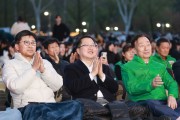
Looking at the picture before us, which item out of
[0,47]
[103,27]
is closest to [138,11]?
[103,27]

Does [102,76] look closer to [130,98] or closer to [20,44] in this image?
[130,98]

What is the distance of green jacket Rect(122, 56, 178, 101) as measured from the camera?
7.89 m

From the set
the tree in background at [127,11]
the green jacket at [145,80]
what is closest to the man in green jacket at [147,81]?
the green jacket at [145,80]

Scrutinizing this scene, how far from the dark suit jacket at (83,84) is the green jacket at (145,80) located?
286mm

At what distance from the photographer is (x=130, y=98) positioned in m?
8.15

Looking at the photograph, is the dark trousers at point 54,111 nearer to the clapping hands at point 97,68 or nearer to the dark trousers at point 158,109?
the dark trousers at point 158,109

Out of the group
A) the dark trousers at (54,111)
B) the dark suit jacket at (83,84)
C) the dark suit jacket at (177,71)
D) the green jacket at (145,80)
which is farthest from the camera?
the dark suit jacket at (177,71)

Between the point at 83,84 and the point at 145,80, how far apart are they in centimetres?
77

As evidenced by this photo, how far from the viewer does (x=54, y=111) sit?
6523 millimetres

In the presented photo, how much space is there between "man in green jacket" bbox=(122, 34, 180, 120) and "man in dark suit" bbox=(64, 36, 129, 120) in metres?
0.29

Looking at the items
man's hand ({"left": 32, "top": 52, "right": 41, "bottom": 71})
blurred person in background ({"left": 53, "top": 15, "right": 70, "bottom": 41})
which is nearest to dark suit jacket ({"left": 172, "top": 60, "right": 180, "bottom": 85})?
man's hand ({"left": 32, "top": 52, "right": 41, "bottom": 71})

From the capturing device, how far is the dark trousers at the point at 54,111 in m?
6.46

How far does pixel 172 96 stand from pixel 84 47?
4.56 feet

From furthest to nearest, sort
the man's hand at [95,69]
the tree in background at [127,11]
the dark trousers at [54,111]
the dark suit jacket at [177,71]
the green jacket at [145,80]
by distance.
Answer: the tree in background at [127,11]
the dark suit jacket at [177,71]
the man's hand at [95,69]
the green jacket at [145,80]
the dark trousers at [54,111]
